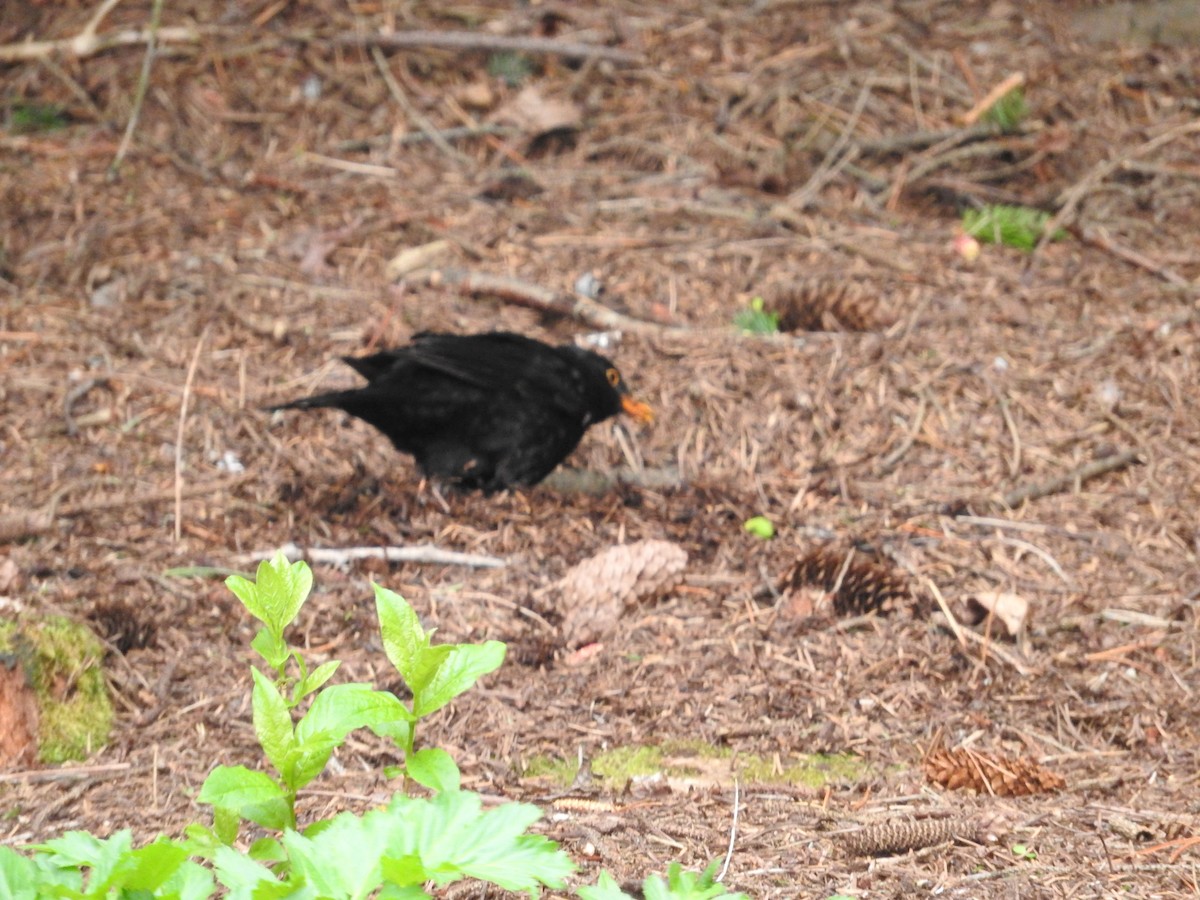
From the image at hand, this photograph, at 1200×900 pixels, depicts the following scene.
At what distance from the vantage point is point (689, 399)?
478 cm

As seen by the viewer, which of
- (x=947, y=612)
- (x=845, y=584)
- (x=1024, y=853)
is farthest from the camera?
(x=845, y=584)

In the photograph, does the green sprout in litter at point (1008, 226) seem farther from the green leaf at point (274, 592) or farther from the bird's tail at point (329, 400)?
the green leaf at point (274, 592)

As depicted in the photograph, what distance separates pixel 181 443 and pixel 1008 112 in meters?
4.46

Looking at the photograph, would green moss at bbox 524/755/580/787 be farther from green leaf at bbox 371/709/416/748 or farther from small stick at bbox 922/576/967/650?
small stick at bbox 922/576/967/650

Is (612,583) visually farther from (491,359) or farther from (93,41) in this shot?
(93,41)

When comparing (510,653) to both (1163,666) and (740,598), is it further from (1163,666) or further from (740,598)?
(1163,666)

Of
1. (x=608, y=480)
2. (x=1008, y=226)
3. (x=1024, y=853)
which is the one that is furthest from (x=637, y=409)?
(x=1024, y=853)

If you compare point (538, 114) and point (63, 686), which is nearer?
point (63, 686)

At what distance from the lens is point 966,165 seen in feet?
20.5

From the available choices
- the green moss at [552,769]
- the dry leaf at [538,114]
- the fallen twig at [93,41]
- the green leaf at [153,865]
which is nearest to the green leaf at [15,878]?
the green leaf at [153,865]

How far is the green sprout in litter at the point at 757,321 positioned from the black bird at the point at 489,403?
2.49 feet

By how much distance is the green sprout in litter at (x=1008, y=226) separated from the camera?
5707mm

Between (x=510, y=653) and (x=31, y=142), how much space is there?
13.8ft

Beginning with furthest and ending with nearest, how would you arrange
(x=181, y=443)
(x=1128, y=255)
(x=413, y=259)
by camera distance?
(x=1128, y=255) < (x=413, y=259) < (x=181, y=443)
